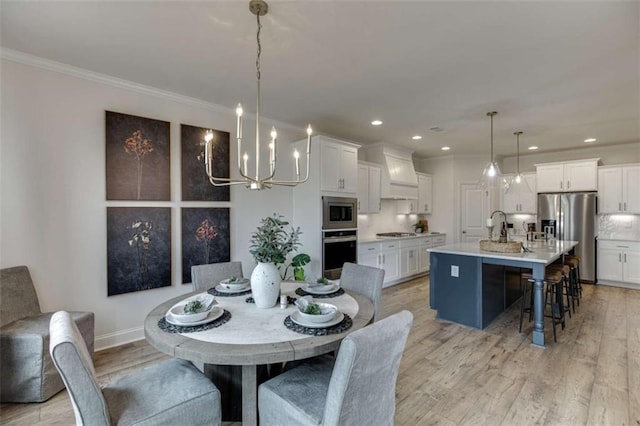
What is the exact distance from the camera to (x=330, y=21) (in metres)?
2.10

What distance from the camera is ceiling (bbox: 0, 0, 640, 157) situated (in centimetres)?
201

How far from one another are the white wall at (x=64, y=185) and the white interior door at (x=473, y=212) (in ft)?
20.0

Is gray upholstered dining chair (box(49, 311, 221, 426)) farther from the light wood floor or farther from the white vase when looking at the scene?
the light wood floor

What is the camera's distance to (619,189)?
5488 millimetres

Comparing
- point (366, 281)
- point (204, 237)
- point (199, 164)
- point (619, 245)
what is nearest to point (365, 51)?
point (366, 281)

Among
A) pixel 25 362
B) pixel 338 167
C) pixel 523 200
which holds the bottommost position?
pixel 25 362

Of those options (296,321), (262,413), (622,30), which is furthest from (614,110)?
(262,413)

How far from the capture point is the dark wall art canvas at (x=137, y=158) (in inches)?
119

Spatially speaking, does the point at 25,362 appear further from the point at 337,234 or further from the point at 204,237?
the point at 337,234

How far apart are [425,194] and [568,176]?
2673 mm

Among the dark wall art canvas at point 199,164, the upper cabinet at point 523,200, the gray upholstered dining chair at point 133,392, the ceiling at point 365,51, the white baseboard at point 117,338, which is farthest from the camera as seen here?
the upper cabinet at point 523,200

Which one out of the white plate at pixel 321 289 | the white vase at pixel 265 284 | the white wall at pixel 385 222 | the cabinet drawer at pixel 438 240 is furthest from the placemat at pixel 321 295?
the cabinet drawer at pixel 438 240

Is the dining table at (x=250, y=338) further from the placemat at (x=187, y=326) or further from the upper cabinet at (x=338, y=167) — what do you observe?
the upper cabinet at (x=338, y=167)

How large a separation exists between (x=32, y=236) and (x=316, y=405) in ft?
9.41
